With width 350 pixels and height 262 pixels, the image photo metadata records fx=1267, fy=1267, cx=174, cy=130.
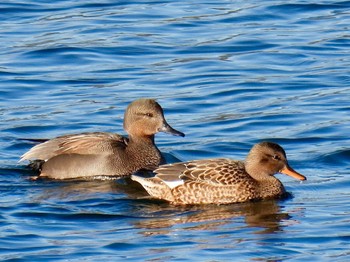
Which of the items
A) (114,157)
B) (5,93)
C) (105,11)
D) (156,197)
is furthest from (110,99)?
(105,11)

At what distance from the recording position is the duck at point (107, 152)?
14.5m

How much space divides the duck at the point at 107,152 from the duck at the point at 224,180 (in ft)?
3.92

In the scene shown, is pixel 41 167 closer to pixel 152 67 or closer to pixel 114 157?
pixel 114 157

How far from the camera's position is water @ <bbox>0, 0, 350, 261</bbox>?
38.0 feet

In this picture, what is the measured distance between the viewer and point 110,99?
17797mm

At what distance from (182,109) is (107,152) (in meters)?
2.94

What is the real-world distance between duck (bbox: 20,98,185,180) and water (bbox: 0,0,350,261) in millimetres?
236

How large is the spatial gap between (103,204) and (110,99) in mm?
4887

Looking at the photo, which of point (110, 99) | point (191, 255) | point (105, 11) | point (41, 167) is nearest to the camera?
point (191, 255)

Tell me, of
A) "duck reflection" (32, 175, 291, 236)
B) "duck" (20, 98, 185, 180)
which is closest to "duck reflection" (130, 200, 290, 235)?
"duck reflection" (32, 175, 291, 236)

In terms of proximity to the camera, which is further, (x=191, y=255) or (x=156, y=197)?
(x=156, y=197)

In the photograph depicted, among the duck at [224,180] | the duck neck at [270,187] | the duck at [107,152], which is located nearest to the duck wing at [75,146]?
the duck at [107,152]

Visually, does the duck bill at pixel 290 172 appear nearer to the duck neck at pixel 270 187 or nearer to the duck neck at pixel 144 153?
the duck neck at pixel 270 187

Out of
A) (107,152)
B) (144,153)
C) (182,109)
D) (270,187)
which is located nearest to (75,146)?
(107,152)
